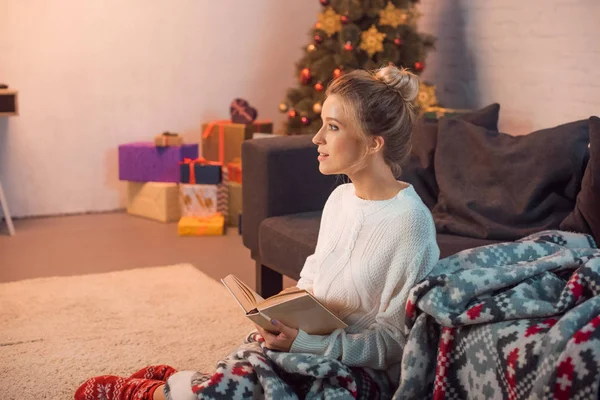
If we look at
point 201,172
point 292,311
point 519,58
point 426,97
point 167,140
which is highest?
point 519,58

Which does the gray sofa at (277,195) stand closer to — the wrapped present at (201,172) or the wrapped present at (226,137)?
the wrapped present at (201,172)

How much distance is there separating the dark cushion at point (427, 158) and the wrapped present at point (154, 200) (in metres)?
1.92

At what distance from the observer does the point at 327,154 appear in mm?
1936

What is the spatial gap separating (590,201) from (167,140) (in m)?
2.78

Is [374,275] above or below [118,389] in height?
above

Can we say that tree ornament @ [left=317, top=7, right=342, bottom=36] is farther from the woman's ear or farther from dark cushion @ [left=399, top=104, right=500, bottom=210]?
the woman's ear

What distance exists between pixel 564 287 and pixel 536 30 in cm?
275

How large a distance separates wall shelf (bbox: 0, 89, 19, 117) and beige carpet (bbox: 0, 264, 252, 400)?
1.16 meters

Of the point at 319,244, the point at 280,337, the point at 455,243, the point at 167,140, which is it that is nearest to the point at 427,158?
the point at 455,243

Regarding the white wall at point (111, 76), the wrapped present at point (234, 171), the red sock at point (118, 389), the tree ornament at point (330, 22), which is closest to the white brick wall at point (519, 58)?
the tree ornament at point (330, 22)

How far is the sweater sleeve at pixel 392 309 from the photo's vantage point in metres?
1.84

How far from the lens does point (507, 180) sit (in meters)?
2.91

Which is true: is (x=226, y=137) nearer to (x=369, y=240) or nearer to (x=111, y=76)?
(x=111, y=76)

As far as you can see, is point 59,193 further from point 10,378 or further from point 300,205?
point 10,378
